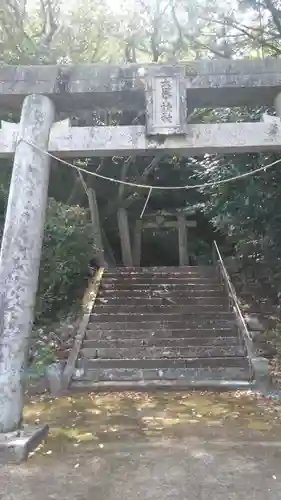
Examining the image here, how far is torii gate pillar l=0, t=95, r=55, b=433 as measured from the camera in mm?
5105

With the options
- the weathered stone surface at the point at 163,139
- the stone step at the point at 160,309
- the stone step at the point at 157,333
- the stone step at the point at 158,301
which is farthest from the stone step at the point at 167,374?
the weathered stone surface at the point at 163,139

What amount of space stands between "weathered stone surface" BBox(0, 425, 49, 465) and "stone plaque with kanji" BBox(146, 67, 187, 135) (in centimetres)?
331

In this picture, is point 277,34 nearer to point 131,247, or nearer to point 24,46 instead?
point 24,46

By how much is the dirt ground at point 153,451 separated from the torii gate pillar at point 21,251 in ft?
2.52

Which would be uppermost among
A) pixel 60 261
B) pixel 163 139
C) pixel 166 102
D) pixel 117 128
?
pixel 166 102

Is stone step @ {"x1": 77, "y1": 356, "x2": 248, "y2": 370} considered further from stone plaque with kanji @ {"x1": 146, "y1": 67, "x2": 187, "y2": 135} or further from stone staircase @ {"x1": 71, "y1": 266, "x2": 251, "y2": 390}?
stone plaque with kanji @ {"x1": 146, "y1": 67, "x2": 187, "y2": 135}

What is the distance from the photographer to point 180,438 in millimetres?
5520

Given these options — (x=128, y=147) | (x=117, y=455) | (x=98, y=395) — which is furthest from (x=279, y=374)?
(x=128, y=147)

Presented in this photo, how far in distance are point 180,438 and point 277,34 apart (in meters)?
8.56

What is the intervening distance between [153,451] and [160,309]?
5907 mm

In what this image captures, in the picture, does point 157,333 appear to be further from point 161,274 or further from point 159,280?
point 161,274

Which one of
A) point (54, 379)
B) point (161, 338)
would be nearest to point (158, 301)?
point (161, 338)

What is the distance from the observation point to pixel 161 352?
359 inches

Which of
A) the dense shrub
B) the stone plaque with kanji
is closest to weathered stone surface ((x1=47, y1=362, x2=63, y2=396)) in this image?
the dense shrub
